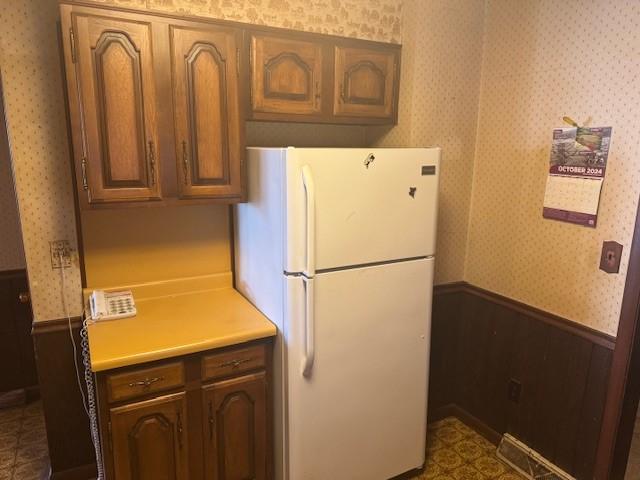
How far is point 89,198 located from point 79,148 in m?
0.19

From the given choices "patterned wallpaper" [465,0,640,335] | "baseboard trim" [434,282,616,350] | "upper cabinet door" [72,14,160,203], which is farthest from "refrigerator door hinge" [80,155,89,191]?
"patterned wallpaper" [465,0,640,335]

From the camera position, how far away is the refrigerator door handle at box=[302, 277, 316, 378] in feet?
5.73

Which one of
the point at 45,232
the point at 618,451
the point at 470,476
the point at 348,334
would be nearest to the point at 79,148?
the point at 45,232

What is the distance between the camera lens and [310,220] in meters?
1.69

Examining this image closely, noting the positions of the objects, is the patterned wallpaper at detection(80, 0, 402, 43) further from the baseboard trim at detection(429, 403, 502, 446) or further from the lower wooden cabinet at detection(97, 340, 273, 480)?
the baseboard trim at detection(429, 403, 502, 446)

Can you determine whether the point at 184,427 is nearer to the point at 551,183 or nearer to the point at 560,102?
the point at 551,183

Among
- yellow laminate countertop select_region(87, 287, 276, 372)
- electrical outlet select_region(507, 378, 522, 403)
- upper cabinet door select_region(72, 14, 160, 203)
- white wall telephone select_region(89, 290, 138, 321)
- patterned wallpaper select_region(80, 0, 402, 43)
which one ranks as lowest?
electrical outlet select_region(507, 378, 522, 403)

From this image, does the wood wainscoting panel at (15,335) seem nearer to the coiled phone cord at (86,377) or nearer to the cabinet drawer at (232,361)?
the coiled phone cord at (86,377)

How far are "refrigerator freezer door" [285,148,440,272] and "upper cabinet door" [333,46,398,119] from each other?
431 millimetres

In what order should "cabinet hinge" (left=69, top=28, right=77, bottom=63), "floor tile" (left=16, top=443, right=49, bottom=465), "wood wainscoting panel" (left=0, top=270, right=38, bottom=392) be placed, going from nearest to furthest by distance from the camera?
"cabinet hinge" (left=69, top=28, right=77, bottom=63) → "floor tile" (left=16, top=443, right=49, bottom=465) → "wood wainscoting panel" (left=0, top=270, right=38, bottom=392)

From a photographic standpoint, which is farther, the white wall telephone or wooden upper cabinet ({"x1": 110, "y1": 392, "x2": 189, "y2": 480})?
the white wall telephone

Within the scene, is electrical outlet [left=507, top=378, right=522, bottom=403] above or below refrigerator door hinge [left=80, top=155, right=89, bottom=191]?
below

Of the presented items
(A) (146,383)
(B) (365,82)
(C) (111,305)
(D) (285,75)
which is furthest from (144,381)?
(B) (365,82)

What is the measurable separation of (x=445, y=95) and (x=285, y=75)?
2.95ft
